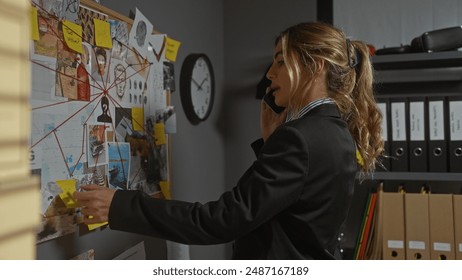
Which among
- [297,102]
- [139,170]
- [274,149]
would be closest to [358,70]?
[297,102]

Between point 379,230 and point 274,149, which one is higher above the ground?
point 274,149

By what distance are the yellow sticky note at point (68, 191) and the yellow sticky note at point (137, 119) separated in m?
0.30

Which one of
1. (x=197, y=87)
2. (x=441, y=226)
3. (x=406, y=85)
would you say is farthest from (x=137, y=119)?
(x=406, y=85)

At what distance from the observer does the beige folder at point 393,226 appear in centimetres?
159

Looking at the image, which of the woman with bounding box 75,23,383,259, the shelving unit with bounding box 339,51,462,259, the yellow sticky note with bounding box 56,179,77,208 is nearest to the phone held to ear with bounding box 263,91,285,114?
the woman with bounding box 75,23,383,259

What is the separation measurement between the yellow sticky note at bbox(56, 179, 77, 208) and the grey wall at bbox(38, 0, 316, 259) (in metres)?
0.69

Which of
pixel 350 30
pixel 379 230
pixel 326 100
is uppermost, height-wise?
pixel 350 30

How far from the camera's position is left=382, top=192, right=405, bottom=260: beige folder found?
5.21 feet

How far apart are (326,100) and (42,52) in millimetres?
582

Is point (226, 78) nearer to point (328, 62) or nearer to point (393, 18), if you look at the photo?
point (393, 18)

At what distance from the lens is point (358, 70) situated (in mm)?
1074

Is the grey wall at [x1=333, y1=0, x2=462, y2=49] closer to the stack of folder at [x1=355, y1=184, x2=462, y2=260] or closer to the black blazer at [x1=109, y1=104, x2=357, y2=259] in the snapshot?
the stack of folder at [x1=355, y1=184, x2=462, y2=260]
